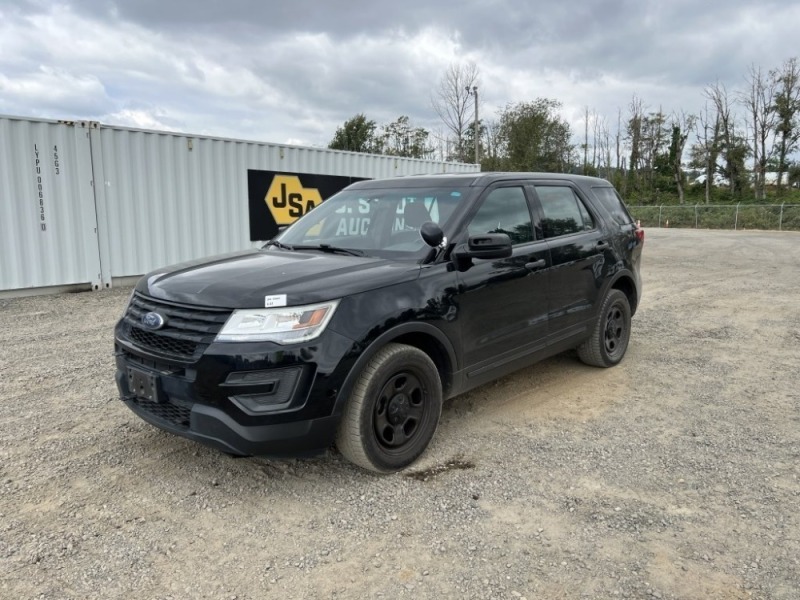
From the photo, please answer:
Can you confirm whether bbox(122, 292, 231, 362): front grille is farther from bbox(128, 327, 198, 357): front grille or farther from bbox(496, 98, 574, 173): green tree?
bbox(496, 98, 574, 173): green tree

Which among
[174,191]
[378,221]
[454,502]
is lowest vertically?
[454,502]

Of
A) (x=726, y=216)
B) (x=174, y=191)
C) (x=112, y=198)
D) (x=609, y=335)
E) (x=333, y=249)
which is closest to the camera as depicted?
(x=333, y=249)

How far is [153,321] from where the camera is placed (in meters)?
3.12

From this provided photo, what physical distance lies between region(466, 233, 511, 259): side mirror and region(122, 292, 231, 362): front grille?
1543mm

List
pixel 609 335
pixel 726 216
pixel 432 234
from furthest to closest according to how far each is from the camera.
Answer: pixel 726 216, pixel 609 335, pixel 432 234

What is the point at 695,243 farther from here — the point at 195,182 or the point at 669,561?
the point at 669,561

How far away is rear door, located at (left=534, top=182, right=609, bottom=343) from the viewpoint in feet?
14.8

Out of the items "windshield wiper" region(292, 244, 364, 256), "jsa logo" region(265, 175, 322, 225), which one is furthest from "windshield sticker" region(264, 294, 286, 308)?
"jsa logo" region(265, 175, 322, 225)

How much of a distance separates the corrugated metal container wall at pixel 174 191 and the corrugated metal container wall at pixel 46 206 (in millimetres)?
306

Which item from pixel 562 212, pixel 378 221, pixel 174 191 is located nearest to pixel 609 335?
pixel 562 212

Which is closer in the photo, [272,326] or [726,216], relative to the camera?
[272,326]

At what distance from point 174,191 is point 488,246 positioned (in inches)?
341

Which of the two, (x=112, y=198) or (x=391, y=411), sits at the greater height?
(x=112, y=198)

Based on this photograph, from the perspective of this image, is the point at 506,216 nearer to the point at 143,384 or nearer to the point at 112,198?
the point at 143,384
